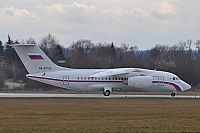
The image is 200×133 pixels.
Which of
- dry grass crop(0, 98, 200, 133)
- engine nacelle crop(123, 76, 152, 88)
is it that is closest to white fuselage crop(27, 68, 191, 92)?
engine nacelle crop(123, 76, 152, 88)

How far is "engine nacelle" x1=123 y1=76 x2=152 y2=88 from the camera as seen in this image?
53562 mm

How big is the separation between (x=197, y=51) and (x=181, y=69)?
→ 50.0 m

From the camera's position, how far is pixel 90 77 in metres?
53.7

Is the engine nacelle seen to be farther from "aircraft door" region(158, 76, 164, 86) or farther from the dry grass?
the dry grass

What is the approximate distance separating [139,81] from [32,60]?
36.3ft

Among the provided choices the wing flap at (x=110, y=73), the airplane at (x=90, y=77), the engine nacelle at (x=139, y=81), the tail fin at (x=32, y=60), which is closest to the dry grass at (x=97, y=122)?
the wing flap at (x=110, y=73)

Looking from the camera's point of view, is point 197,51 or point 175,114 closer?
point 175,114

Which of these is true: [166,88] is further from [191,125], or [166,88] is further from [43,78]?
[191,125]

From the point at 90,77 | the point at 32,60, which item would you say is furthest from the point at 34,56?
the point at 90,77

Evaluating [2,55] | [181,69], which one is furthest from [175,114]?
[2,55]

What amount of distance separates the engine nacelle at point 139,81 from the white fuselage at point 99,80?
17cm

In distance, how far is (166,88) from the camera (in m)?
54.6

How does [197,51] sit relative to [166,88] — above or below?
above

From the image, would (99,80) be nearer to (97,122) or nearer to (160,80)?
(160,80)
